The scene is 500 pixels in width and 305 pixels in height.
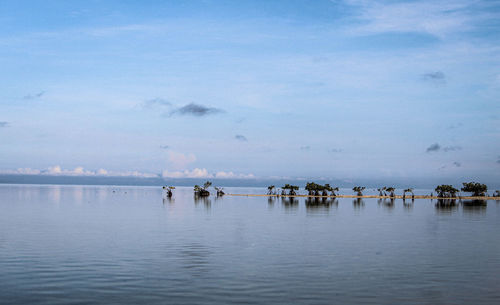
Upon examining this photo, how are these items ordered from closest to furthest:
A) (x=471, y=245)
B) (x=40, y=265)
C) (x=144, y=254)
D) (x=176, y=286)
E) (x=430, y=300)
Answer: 1. (x=430, y=300)
2. (x=176, y=286)
3. (x=40, y=265)
4. (x=144, y=254)
5. (x=471, y=245)

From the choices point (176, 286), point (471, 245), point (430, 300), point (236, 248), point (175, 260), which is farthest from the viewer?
point (471, 245)

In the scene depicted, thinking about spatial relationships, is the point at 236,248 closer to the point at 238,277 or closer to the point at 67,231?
the point at 238,277

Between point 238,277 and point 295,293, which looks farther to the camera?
point 238,277

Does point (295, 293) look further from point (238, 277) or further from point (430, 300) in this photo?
point (430, 300)

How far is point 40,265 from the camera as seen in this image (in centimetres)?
4284

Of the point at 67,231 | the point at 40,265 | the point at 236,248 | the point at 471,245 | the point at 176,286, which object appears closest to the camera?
the point at 176,286

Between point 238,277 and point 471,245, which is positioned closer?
point 238,277

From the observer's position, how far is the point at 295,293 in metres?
33.9

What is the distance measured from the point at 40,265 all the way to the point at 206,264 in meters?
14.2

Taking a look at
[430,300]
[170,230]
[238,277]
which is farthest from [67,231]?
[430,300]

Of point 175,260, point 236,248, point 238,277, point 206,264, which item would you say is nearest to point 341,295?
point 238,277

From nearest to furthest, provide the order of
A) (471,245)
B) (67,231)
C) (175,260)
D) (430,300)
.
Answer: (430,300) < (175,260) < (471,245) < (67,231)

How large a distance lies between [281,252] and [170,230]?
1103 inches

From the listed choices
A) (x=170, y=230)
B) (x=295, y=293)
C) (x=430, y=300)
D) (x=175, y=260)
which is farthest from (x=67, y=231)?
(x=430, y=300)
